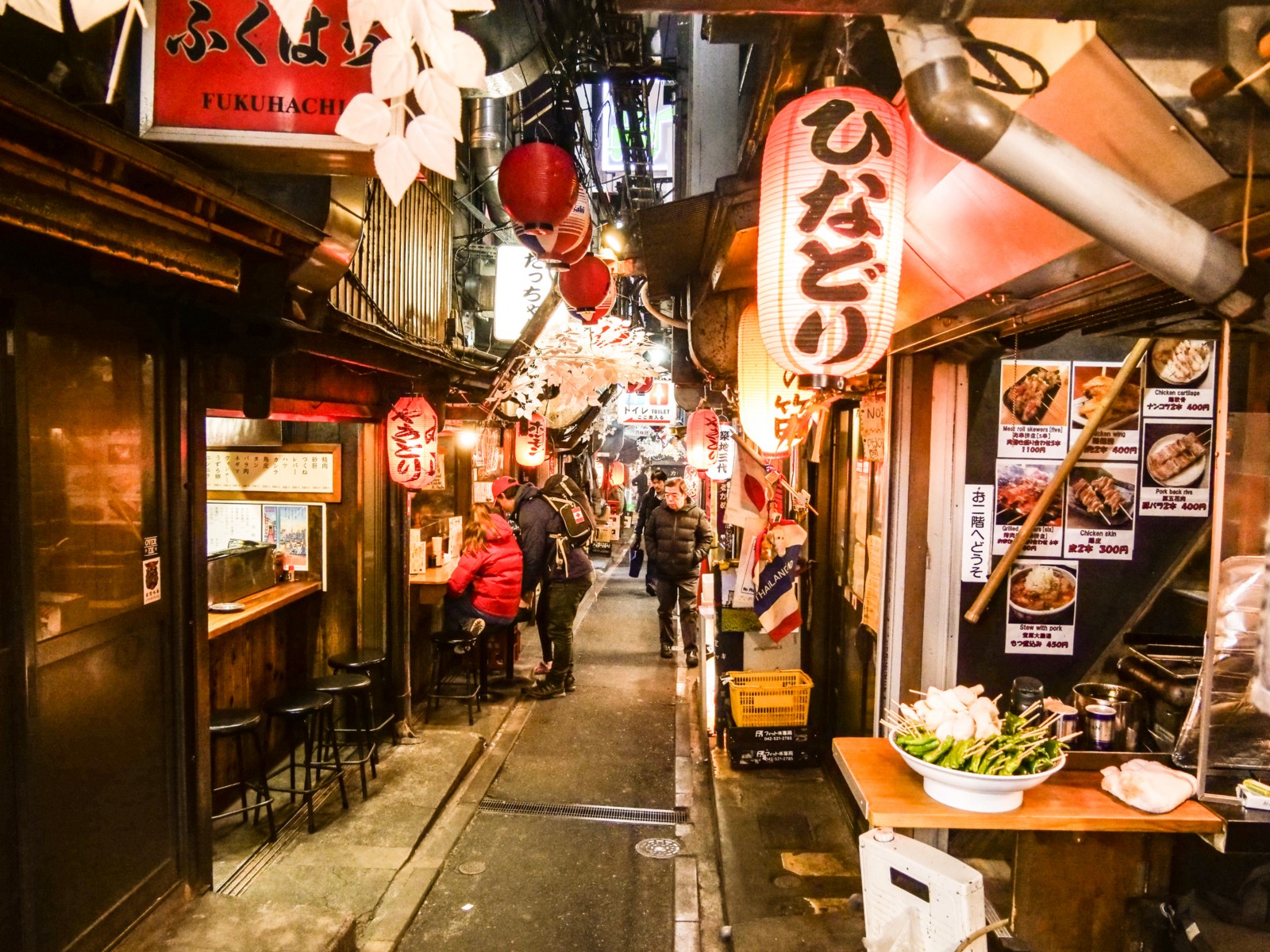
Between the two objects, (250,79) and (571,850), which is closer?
(250,79)

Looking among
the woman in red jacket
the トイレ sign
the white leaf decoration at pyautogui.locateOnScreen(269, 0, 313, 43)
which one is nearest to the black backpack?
the woman in red jacket

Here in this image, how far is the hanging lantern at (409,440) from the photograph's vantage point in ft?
28.2

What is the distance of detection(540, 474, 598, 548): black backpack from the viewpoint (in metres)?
11.4

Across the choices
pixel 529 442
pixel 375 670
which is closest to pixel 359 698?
pixel 375 670

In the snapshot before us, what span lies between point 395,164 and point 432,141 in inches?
6.2

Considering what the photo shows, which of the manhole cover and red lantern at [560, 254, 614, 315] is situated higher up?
red lantern at [560, 254, 614, 315]

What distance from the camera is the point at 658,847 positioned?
277 inches

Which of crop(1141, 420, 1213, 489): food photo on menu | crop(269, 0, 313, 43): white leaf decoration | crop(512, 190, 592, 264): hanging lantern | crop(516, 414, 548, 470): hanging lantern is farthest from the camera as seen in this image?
crop(516, 414, 548, 470): hanging lantern

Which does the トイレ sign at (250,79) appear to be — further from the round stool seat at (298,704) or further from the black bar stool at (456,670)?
the black bar stool at (456,670)

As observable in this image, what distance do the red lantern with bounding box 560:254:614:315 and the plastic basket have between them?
4.77m

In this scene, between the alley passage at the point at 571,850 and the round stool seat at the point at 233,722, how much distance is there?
2118mm

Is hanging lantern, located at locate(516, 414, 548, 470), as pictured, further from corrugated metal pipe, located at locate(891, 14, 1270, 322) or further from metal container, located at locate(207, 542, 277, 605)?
corrugated metal pipe, located at locate(891, 14, 1270, 322)

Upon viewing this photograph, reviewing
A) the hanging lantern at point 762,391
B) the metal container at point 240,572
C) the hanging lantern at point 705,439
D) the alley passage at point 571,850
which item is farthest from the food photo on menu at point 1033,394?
the hanging lantern at point 705,439

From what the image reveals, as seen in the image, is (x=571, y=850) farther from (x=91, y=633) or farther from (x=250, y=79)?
(x=250, y=79)
